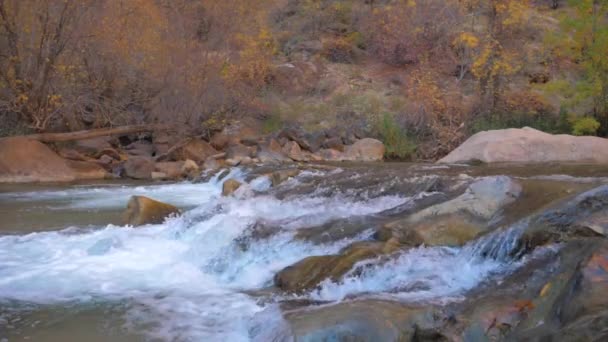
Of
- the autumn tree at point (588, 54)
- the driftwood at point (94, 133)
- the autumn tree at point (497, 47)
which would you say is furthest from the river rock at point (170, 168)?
the autumn tree at point (588, 54)

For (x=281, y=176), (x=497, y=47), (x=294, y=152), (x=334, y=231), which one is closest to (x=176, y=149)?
(x=294, y=152)

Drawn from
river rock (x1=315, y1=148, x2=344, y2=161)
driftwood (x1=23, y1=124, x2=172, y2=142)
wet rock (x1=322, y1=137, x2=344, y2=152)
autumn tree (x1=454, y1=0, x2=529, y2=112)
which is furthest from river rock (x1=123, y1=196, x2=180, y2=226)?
autumn tree (x1=454, y1=0, x2=529, y2=112)

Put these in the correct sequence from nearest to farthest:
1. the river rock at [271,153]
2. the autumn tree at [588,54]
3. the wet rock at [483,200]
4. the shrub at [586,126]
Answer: the wet rock at [483,200] < the autumn tree at [588,54] < the shrub at [586,126] < the river rock at [271,153]

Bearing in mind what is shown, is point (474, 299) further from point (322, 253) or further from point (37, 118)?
point (37, 118)

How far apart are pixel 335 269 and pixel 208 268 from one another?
179cm

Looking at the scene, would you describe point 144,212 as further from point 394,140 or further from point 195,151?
point 394,140

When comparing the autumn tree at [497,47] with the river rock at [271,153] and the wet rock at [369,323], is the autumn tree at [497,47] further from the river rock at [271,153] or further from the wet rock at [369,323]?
the wet rock at [369,323]

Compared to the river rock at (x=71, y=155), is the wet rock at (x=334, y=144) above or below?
below

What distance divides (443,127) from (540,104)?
3.04 meters

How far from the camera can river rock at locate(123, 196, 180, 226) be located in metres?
9.02

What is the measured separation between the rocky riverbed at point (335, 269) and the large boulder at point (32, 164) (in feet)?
17.0

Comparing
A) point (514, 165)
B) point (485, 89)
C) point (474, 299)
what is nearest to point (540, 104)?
point (485, 89)

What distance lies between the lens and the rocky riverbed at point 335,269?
4.11 m

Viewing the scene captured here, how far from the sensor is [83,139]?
1638 cm
